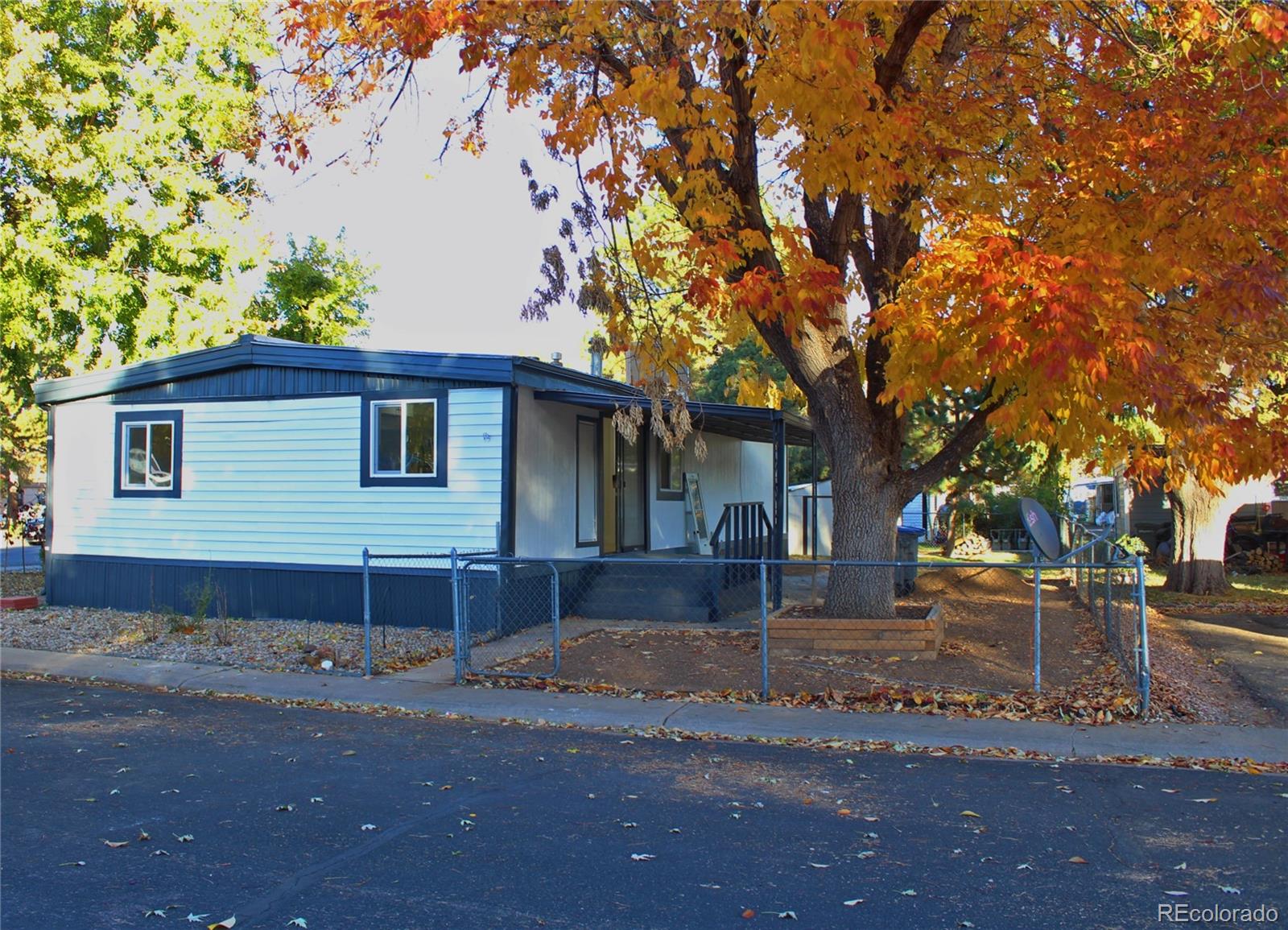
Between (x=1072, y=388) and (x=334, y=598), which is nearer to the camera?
(x=1072, y=388)

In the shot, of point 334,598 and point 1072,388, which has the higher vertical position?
point 1072,388

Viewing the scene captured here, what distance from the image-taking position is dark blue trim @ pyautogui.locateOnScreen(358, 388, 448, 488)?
483 inches

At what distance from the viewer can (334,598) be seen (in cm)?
1300

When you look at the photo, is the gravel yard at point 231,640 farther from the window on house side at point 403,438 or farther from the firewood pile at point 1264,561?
the firewood pile at point 1264,561

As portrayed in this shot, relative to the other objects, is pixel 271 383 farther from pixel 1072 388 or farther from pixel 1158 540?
pixel 1158 540

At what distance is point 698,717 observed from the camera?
8.04 metres

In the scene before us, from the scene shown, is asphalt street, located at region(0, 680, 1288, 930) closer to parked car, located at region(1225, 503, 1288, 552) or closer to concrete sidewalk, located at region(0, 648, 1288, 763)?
concrete sidewalk, located at region(0, 648, 1288, 763)

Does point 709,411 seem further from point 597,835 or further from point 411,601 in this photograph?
point 597,835

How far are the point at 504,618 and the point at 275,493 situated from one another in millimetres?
3761

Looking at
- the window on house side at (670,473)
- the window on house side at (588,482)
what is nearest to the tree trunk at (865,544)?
the window on house side at (588,482)

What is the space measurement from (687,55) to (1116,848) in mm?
7280

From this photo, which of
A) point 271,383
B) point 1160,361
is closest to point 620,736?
point 1160,361

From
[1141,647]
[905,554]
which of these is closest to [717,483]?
[905,554]

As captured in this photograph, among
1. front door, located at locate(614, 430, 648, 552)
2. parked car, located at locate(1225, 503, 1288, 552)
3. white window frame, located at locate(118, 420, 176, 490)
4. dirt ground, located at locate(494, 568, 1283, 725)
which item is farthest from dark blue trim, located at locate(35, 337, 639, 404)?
parked car, located at locate(1225, 503, 1288, 552)
